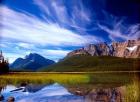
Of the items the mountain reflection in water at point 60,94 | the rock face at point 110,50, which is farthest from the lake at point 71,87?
the rock face at point 110,50

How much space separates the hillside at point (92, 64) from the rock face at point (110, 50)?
44 mm

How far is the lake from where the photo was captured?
4.19m

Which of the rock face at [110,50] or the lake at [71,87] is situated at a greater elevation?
the rock face at [110,50]

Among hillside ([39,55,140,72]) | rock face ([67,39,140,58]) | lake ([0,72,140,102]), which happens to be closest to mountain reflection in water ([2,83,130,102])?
lake ([0,72,140,102])

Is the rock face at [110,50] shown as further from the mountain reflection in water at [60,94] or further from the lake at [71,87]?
the mountain reflection in water at [60,94]

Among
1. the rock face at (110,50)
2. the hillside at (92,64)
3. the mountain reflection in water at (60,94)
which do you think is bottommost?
the mountain reflection in water at (60,94)

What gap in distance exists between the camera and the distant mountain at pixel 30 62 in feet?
13.7

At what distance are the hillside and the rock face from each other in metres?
0.04

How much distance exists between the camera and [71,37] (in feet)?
14.0

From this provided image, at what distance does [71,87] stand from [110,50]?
1.92 ft

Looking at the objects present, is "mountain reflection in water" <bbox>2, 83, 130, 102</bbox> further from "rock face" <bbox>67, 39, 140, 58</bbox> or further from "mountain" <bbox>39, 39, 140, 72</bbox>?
"rock face" <bbox>67, 39, 140, 58</bbox>

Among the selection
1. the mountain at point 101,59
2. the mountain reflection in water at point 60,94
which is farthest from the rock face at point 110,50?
the mountain reflection in water at point 60,94

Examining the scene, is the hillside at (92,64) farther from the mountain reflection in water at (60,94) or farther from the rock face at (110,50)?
the mountain reflection in water at (60,94)

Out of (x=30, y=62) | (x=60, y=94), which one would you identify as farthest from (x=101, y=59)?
(x=30, y=62)
